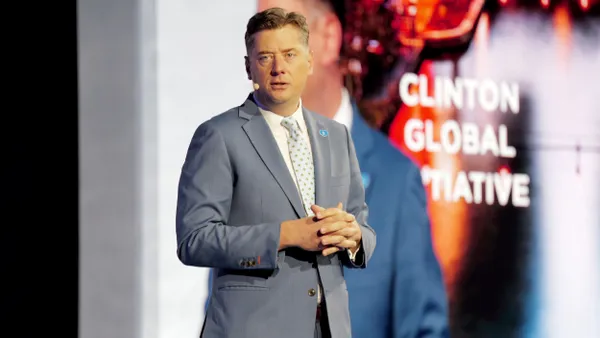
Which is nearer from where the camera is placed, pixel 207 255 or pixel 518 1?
pixel 207 255

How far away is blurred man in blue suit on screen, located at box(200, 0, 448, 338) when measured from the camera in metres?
3.46

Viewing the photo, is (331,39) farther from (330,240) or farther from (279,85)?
(330,240)

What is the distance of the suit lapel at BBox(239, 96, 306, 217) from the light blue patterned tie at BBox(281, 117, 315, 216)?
0.04 metres

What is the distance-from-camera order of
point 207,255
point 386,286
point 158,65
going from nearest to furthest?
point 207,255
point 158,65
point 386,286

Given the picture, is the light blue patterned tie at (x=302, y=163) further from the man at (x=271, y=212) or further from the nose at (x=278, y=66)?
the nose at (x=278, y=66)

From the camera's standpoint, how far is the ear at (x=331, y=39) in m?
3.49

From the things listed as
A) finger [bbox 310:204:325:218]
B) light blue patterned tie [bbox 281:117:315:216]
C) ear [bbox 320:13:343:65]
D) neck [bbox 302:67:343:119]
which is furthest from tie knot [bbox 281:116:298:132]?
ear [bbox 320:13:343:65]

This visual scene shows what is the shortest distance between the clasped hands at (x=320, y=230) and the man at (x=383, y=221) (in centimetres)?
170

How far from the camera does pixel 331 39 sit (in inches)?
138

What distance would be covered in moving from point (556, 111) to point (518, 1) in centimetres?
59

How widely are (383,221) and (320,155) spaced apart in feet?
5.47
